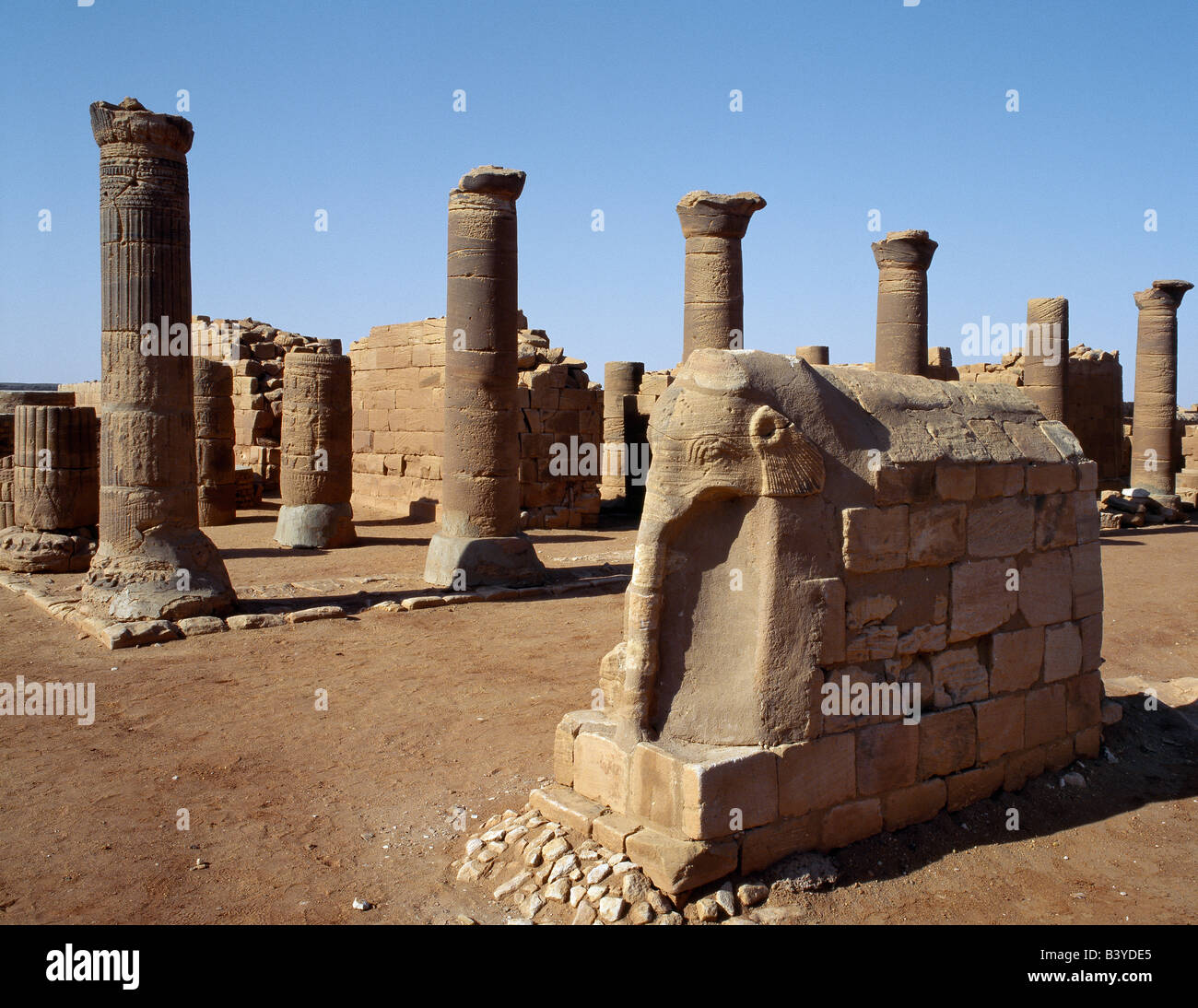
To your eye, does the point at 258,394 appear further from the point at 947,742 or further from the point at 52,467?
the point at 947,742

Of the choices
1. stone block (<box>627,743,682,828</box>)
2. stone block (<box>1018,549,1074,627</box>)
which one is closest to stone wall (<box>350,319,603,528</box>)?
stone block (<box>1018,549,1074,627</box>)

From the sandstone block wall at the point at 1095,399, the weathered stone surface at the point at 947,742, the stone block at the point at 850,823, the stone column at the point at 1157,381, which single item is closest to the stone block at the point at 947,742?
the weathered stone surface at the point at 947,742

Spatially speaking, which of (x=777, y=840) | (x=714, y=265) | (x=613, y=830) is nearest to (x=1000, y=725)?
(x=777, y=840)

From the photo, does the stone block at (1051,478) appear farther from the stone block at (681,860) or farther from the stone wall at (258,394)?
the stone wall at (258,394)

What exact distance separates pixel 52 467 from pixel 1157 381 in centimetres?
2060

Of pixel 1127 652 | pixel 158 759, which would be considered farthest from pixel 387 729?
pixel 1127 652

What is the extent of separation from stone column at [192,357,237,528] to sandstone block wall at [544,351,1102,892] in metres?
13.6

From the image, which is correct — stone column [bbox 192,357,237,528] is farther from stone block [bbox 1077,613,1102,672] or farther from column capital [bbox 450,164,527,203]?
stone block [bbox 1077,613,1102,672]

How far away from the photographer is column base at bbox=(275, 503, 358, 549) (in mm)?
14703

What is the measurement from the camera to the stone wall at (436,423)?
1747 cm

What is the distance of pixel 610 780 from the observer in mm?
4645

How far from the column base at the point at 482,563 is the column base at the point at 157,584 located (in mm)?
2672
